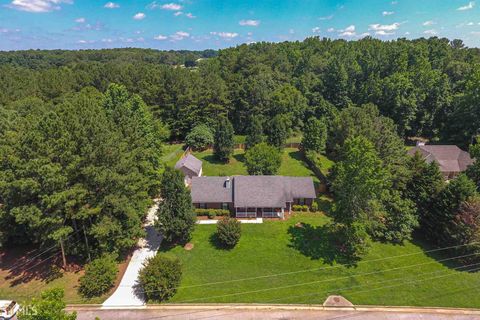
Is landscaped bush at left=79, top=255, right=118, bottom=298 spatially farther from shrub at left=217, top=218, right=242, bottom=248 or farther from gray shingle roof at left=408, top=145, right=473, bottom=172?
gray shingle roof at left=408, top=145, right=473, bottom=172

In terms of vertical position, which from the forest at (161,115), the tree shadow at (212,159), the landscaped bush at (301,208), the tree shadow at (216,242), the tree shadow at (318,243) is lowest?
the tree shadow at (318,243)

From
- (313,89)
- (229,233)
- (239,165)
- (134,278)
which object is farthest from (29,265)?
(313,89)

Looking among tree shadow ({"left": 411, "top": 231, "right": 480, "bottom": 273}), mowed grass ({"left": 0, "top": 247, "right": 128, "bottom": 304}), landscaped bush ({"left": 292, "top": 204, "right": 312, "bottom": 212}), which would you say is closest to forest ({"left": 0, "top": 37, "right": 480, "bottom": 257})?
mowed grass ({"left": 0, "top": 247, "right": 128, "bottom": 304})

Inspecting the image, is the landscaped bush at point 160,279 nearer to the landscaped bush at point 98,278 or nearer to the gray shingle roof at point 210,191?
the landscaped bush at point 98,278

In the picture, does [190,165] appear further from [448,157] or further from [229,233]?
[448,157]

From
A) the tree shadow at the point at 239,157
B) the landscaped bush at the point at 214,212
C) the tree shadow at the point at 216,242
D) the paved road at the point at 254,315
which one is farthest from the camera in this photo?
the tree shadow at the point at 239,157

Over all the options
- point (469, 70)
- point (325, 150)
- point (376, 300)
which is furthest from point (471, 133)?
point (376, 300)

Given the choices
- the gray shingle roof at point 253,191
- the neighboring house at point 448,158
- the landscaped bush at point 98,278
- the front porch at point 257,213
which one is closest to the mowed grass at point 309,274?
the front porch at point 257,213

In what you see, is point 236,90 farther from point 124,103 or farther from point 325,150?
point 124,103
